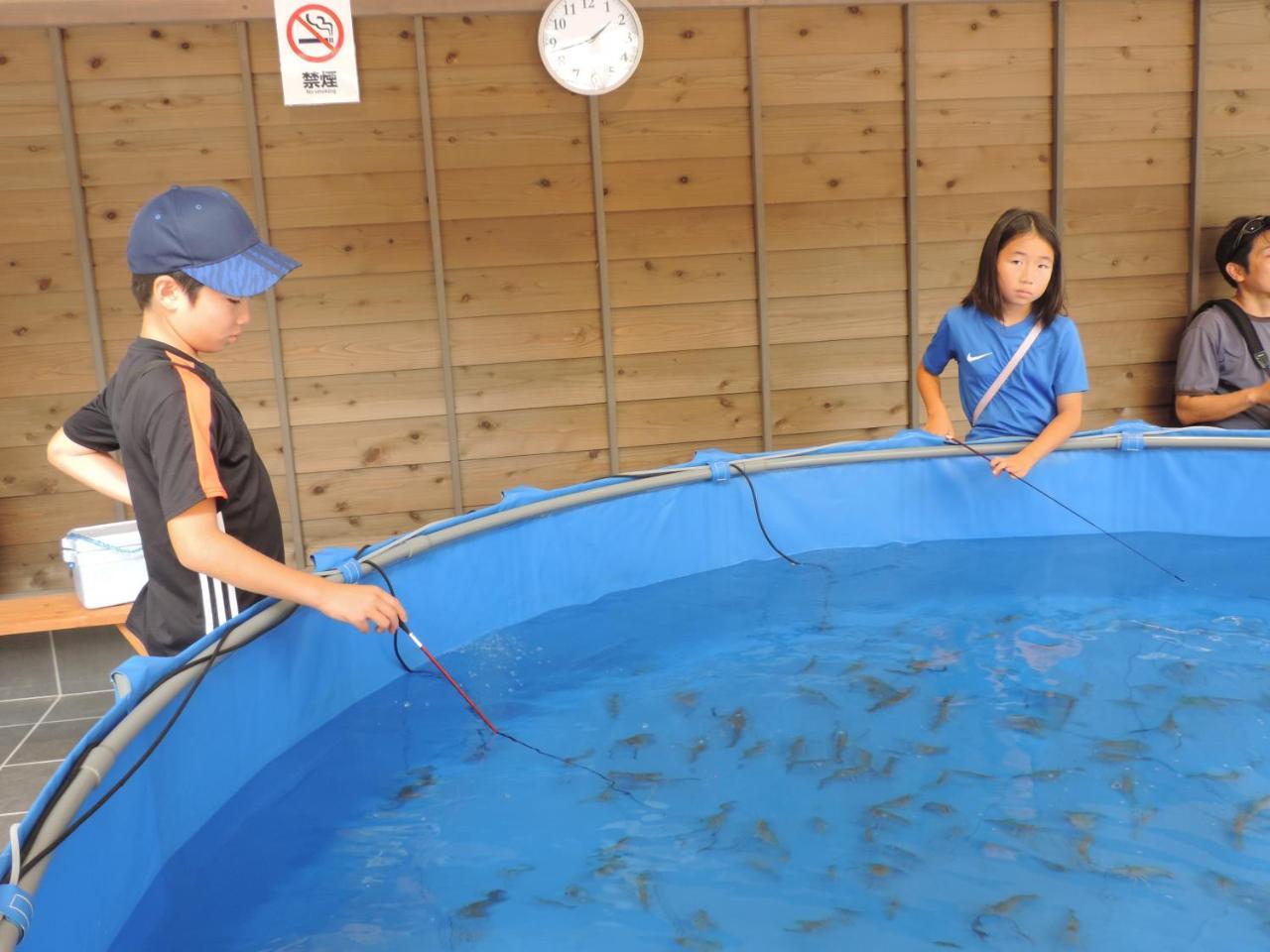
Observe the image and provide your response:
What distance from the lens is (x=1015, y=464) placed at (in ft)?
13.4

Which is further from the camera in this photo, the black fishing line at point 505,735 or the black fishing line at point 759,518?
the black fishing line at point 759,518

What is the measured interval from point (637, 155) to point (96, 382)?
2.64 m

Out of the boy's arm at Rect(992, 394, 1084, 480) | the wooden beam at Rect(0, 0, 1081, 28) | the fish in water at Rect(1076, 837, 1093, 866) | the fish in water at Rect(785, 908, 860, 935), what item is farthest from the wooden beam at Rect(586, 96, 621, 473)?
the fish in water at Rect(785, 908, 860, 935)

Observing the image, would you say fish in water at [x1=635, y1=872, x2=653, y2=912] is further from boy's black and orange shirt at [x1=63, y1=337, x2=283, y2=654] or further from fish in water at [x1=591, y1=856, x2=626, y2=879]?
boy's black and orange shirt at [x1=63, y1=337, x2=283, y2=654]

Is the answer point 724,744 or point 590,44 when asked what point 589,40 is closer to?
point 590,44

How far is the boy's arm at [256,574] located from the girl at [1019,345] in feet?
7.91

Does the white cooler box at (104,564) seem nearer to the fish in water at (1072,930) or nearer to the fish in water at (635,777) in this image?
the fish in water at (635,777)

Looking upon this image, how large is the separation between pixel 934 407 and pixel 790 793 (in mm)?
2466

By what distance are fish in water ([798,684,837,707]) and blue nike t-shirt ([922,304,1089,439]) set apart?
1779 millimetres

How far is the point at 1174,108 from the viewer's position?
6.00 m

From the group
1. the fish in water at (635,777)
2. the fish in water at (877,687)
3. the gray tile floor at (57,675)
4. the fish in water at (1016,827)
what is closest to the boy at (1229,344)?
the fish in water at (877,687)

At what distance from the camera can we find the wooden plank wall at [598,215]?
208 inches

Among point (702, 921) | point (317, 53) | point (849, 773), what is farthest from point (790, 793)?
point (317, 53)

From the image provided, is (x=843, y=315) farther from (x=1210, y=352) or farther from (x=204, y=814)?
(x=204, y=814)
